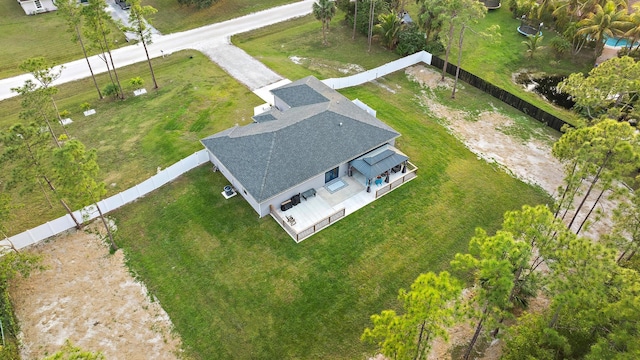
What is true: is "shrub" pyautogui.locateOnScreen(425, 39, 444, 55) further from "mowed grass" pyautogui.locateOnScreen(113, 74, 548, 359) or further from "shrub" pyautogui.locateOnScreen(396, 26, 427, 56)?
"mowed grass" pyautogui.locateOnScreen(113, 74, 548, 359)

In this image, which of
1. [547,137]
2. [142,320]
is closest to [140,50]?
[142,320]

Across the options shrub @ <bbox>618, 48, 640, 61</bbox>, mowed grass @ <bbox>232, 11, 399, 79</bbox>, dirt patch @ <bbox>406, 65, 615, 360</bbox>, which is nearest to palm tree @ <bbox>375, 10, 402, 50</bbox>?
mowed grass @ <bbox>232, 11, 399, 79</bbox>

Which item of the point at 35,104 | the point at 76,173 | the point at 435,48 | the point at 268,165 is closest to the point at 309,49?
the point at 435,48

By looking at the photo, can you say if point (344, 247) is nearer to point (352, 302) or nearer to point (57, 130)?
point (352, 302)

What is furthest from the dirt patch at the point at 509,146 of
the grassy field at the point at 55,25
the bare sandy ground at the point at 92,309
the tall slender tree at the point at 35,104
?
the grassy field at the point at 55,25

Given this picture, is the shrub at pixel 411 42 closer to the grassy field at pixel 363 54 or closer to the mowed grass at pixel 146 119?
the grassy field at pixel 363 54

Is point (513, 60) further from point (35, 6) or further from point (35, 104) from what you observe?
point (35, 6)
